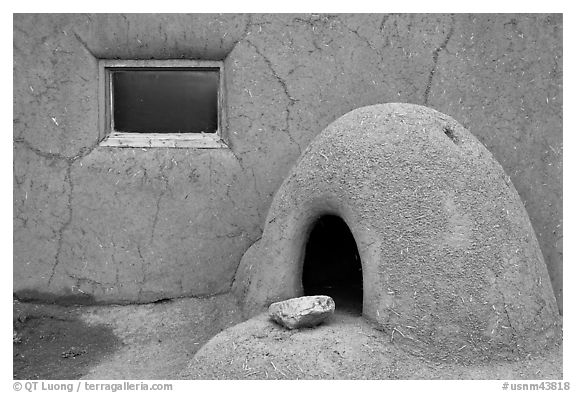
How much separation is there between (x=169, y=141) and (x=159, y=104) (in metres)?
0.25

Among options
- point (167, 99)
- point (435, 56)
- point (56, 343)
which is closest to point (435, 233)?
point (435, 56)

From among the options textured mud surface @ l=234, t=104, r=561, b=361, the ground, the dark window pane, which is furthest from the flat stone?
the dark window pane

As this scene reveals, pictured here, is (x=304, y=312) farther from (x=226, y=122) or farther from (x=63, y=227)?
(x=63, y=227)

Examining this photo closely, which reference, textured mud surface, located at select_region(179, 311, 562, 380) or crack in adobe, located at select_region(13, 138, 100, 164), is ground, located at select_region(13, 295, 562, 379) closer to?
textured mud surface, located at select_region(179, 311, 562, 380)

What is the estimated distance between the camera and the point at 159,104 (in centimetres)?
372

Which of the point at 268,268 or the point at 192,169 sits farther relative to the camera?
the point at 192,169

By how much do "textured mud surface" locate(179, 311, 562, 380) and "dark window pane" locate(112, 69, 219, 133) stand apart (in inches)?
59.5

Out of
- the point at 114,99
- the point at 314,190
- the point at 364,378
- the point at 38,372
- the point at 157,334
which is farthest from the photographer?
the point at 114,99

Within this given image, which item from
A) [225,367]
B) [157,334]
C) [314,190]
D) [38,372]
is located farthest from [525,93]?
[38,372]

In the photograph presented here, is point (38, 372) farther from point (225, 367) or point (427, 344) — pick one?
point (427, 344)

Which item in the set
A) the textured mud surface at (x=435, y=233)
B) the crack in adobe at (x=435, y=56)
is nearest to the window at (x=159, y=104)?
the textured mud surface at (x=435, y=233)

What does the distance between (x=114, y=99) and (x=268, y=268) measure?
1531 millimetres

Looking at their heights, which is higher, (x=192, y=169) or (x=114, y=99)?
(x=114, y=99)

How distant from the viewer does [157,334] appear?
352 centimetres
